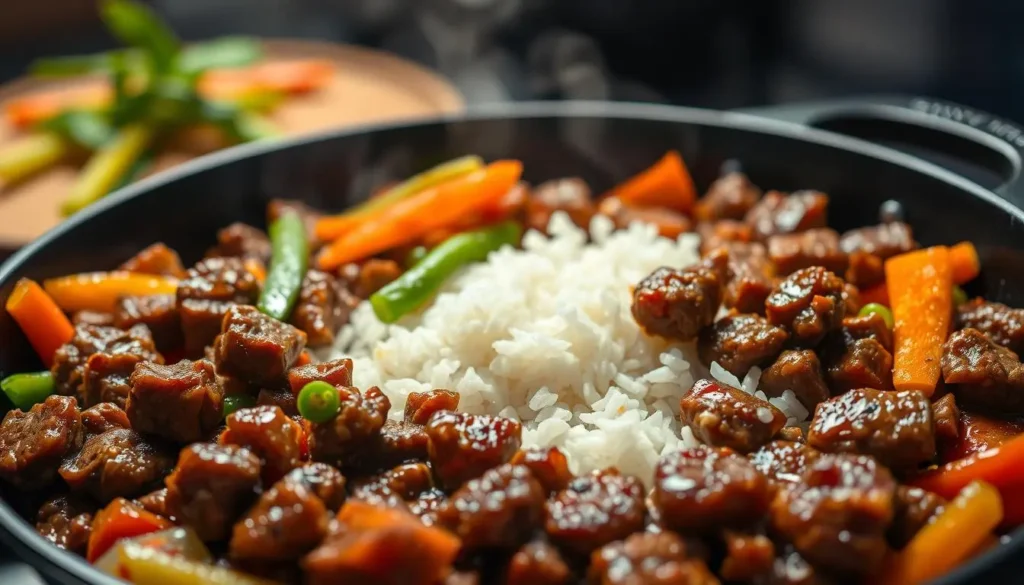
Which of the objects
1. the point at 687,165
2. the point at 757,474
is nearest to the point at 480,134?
the point at 687,165

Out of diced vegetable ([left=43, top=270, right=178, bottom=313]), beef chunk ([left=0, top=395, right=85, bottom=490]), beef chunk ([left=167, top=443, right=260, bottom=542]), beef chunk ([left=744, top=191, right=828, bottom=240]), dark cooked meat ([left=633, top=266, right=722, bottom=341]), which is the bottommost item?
beef chunk ([left=167, top=443, right=260, bottom=542])

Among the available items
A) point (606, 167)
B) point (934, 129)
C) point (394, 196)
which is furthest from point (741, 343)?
point (394, 196)

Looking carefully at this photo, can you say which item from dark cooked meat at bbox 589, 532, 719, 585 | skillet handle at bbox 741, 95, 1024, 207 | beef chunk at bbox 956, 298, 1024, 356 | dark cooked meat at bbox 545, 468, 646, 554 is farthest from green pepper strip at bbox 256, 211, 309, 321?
beef chunk at bbox 956, 298, 1024, 356

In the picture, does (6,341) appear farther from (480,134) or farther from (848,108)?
(848,108)

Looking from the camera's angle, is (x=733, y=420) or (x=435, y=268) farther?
(x=435, y=268)

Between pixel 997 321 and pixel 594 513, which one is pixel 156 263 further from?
pixel 997 321

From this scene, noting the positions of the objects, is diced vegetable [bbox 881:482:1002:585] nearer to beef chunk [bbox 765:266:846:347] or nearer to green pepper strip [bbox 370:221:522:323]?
beef chunk [bbox 765:266:846:347]
